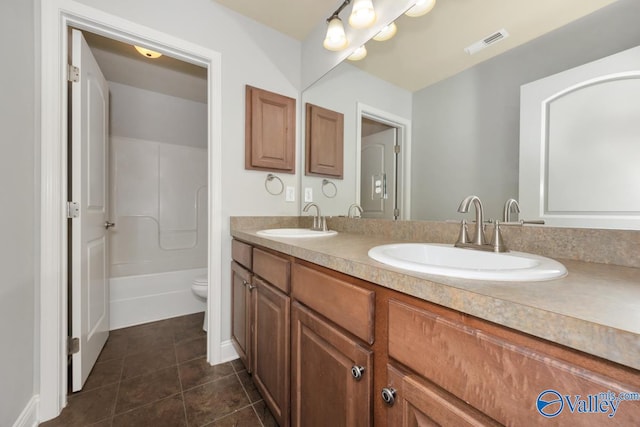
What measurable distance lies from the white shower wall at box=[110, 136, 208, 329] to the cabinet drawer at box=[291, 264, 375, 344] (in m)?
2.11

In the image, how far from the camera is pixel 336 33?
1.53 meters

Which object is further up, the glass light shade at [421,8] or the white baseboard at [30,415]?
the glass light shade at [421,8]

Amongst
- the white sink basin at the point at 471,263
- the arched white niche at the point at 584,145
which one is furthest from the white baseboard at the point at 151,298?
the arched white niche at the point at 584,145

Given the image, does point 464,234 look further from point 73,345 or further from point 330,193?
point 73,345

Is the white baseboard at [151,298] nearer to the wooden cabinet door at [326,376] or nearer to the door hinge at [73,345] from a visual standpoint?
the door hinge at [73,345]

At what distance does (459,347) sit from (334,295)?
35 centimetres

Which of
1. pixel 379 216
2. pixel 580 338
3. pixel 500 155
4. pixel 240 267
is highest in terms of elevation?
pixel 500 155

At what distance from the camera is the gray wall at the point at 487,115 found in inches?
28.7

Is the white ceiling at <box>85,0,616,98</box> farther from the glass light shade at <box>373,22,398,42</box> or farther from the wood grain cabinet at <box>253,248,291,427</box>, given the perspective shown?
the wood grain cabinet at <box>253,248,291,427</box>

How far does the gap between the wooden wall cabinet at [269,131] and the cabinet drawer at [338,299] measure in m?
1.07

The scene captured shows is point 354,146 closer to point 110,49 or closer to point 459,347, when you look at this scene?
point 459,347

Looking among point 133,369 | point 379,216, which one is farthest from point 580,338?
point 133,369

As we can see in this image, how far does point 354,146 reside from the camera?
5.27ft

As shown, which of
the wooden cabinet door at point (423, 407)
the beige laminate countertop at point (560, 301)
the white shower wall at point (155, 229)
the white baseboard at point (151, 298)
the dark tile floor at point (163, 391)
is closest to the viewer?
the beige laminate countertop at point (560, 301)
